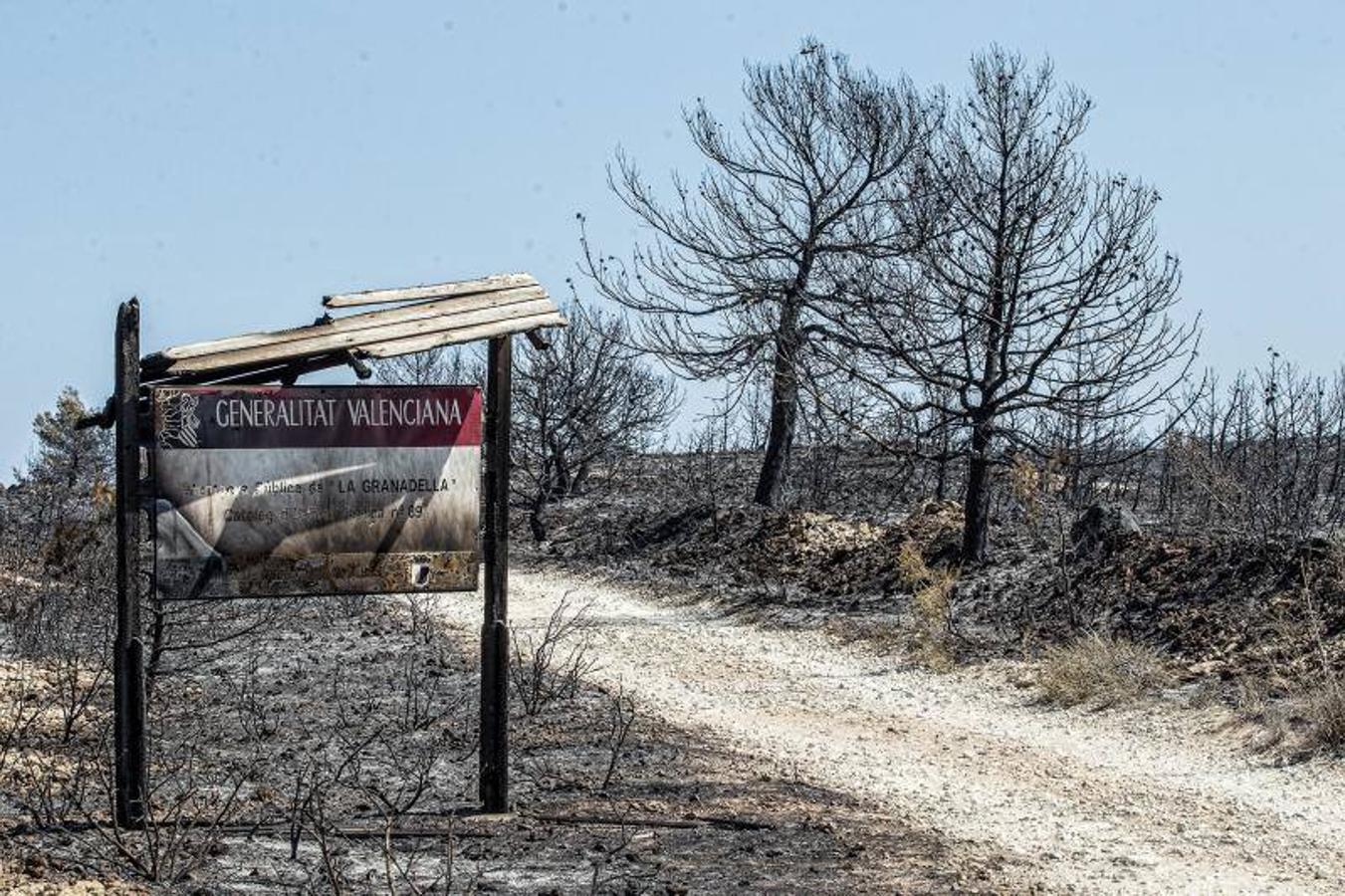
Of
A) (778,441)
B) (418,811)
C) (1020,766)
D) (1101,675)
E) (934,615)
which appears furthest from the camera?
(778,441)

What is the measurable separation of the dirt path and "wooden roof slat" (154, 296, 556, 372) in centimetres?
355

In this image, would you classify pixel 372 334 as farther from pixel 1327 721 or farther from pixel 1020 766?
pixel 1327 721

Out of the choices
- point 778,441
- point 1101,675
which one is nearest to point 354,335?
point 1101,675

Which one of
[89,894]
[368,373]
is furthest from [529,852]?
[368,373]

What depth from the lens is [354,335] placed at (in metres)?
9.27

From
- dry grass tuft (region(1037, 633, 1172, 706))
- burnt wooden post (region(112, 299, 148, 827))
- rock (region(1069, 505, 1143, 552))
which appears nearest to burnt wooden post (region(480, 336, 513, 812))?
burnt wooden post (region(112, 299, 148, 827))

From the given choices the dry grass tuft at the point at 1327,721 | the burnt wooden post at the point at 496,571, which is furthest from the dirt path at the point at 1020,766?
the burnt wooden post at the point at 496,571

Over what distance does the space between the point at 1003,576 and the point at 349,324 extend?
12.4m

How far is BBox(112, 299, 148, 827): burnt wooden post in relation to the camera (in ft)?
28.7

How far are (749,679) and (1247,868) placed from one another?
7670 mm

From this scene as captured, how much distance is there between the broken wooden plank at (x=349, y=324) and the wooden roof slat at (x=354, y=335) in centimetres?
1

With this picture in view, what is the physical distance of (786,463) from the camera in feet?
112

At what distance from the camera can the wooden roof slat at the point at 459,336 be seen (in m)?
9.18

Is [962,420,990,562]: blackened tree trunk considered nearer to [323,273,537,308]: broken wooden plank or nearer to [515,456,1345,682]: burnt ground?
[515,456,1345,682]: burnt ground
